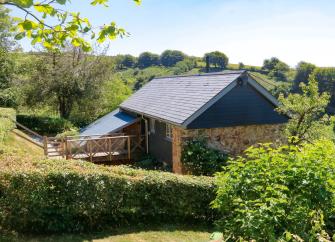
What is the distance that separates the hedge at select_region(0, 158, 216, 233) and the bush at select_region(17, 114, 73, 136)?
72.0 feet

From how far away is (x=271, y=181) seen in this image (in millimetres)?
5574

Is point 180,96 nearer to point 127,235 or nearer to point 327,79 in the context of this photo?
point 127,235

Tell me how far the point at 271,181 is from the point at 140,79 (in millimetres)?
85072

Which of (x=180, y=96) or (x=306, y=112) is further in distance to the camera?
(x=180, y=96)

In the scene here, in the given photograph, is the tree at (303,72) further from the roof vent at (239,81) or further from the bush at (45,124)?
the roof vent at (239,81)

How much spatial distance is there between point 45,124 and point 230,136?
64.4 ft

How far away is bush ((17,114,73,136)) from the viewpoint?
3136cm

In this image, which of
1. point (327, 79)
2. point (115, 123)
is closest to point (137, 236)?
point (115, 123)

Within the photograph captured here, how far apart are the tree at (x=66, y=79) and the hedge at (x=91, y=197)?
22.3m

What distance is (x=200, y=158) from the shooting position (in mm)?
16469

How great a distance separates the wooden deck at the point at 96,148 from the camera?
1995cm

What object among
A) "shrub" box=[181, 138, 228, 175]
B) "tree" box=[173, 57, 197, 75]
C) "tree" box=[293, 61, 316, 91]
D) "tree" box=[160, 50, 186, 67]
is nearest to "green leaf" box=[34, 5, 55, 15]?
"shrub" box=[181, 138, 228, 175]

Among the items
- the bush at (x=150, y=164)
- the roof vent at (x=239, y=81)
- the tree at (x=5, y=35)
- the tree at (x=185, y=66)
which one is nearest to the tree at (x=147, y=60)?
the tree at (x=185, y=66)

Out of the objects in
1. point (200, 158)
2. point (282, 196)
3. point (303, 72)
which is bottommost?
point (200, 158)
